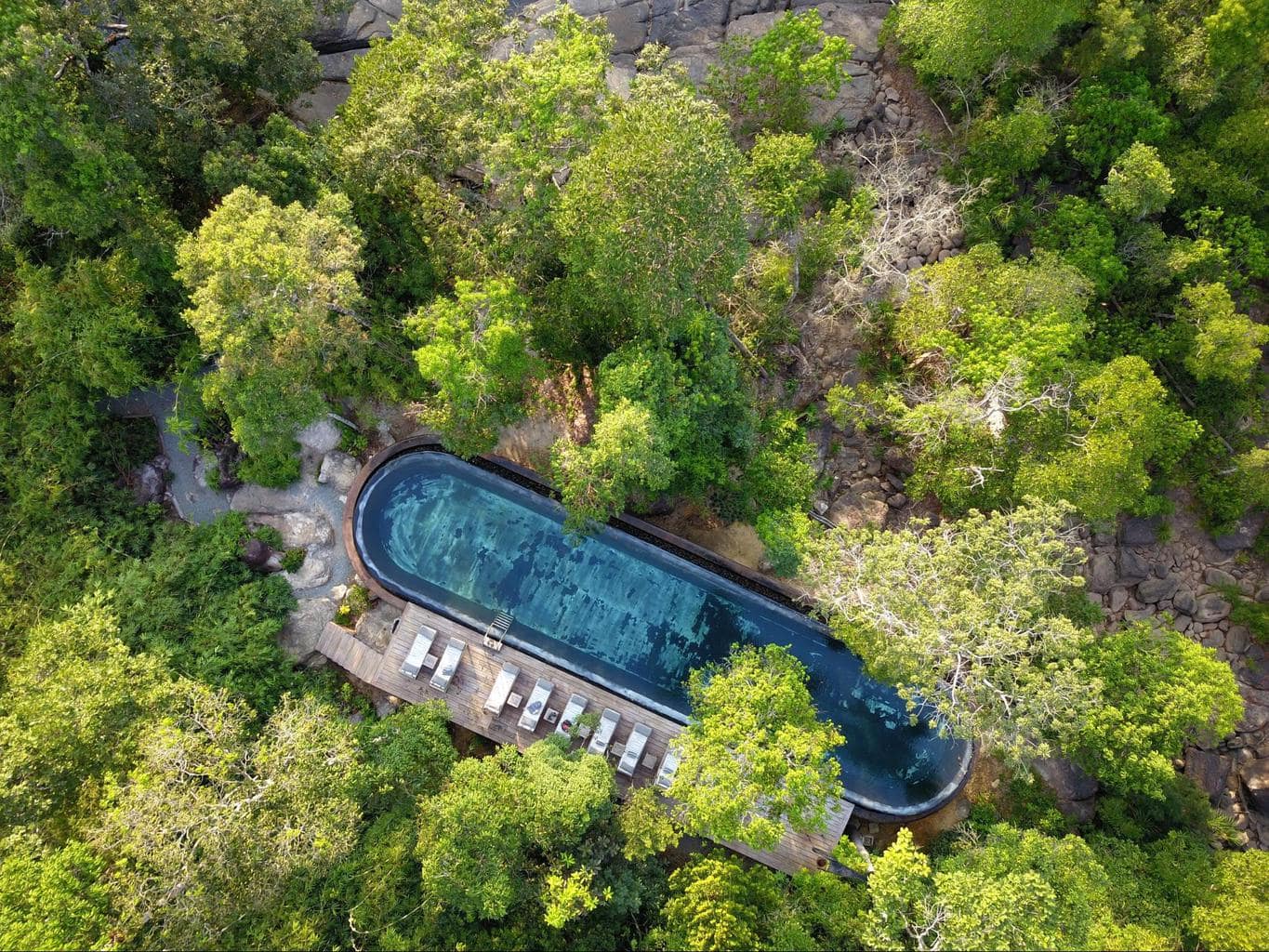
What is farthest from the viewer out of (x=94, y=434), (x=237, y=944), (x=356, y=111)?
(x=94, y=434)

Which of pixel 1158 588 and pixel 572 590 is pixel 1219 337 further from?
pixel 572 590

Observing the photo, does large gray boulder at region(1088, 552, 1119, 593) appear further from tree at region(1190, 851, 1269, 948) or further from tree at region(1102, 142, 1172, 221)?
tree at region(1102, 142, 1172, 221)

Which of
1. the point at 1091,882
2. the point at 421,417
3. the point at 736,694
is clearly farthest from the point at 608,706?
the point at 1091,882

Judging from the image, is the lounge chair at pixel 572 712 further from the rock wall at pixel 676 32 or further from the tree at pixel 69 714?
the rock wall at pixel 676 32

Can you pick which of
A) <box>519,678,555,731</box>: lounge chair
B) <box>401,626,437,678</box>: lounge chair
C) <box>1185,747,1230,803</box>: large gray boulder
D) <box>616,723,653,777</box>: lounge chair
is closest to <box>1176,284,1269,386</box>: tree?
<box>1185,747,1230,803</box>: large gray boulder

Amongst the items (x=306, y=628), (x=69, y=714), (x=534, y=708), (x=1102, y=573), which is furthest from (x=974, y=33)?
(x=69, y=714)

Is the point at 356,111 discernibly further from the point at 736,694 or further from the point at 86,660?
the point at 736,694

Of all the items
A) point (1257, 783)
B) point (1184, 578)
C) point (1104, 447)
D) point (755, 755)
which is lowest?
point (1257, 783)
